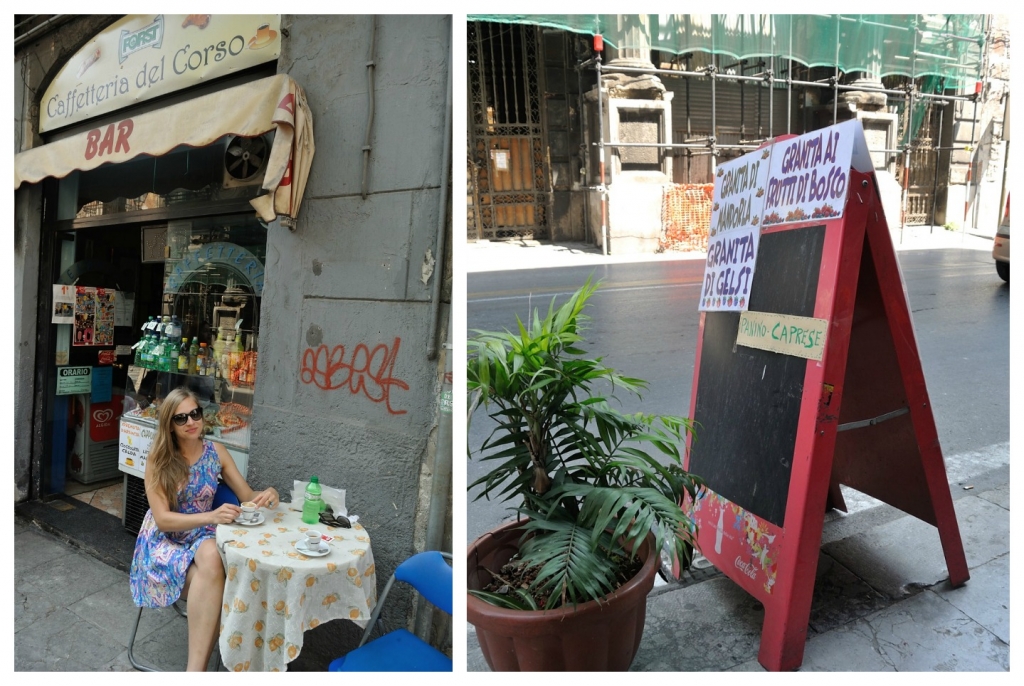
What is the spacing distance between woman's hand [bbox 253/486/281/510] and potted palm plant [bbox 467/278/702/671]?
48.3 inches

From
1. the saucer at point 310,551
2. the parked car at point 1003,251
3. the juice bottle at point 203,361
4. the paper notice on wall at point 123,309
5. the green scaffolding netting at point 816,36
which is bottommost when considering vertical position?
the saucer at point 310,551

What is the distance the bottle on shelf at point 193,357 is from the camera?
4570mm

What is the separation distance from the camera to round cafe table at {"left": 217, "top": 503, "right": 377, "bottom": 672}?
2.62m

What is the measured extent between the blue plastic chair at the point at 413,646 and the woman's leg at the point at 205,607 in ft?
→ 1.87

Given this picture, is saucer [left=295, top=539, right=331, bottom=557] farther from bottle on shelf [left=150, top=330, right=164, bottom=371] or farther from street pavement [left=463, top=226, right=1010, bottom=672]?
bottle on shelf [left=150, top=330, right=164, bottom=371]

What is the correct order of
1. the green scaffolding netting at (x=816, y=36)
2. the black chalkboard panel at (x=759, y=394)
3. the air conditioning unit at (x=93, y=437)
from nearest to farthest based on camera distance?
the black chalkboard panel at (x=759, y=394) → the air conditioning unit at (x=93, y=437) → the green scaffolding netting at (x=816, y=36)

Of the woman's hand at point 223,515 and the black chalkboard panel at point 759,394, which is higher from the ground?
the black chalkboard panel at point 759,394

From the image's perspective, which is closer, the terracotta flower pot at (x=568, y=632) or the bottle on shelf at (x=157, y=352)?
the terracotta flower pot at (x=568, y=632)

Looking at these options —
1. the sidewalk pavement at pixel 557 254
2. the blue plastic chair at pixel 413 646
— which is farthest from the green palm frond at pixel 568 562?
the sidewalk pavement at pixel 557 254

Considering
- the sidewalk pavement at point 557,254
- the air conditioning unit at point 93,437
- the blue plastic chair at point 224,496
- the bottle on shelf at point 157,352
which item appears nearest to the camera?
the blue plastic chair at point 224,496

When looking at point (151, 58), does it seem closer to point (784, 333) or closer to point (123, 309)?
point (123, 309)

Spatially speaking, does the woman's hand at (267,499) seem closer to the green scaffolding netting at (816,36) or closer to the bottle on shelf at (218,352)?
the bottle on shelf at (218,352)

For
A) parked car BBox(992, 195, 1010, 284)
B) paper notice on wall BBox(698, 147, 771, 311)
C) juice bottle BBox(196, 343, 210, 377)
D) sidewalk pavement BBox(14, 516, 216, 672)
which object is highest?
parked car BBox(992, 195, 1010, 284)

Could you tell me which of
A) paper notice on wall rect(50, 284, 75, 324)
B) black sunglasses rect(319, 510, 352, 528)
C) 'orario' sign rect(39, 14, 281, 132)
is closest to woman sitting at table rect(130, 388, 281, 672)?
black sunglasses rect(319, 510, 352, 528)
